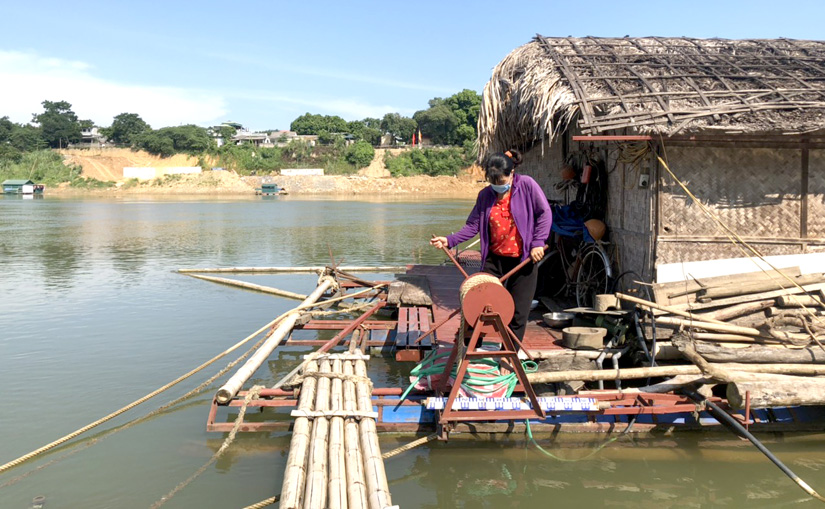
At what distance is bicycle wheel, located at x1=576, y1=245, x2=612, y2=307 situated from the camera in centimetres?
678

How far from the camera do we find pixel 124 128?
79.8 m

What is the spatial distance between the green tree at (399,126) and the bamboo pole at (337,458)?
72.4 m

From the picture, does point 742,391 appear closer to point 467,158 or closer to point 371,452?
point 371,452

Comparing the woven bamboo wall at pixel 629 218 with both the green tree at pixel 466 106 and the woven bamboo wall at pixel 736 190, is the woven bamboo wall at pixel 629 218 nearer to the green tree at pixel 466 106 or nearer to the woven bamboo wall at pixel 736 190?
the woven bamboo wall at pixel 736 190

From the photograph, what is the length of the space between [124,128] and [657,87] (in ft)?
277

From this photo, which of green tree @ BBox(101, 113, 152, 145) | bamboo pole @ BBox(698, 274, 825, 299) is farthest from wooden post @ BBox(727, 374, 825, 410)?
green tree @ BBox(101, 113, 152, 145)

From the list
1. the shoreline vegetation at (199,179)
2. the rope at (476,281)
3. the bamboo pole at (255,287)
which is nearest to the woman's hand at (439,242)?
the rope at (476,281)

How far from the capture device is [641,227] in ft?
19.7

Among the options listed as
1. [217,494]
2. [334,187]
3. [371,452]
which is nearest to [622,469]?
[371,452]

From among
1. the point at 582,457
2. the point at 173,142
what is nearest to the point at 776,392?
the point at 582,457

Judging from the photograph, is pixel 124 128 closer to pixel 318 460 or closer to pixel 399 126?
pixel 399 126

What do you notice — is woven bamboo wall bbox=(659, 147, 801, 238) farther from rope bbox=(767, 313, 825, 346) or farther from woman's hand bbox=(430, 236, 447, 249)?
woman's hand bbox=(430, 236, 447, 249)

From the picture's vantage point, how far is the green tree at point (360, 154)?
68562mm

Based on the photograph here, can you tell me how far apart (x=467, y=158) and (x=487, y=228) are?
60379mm
